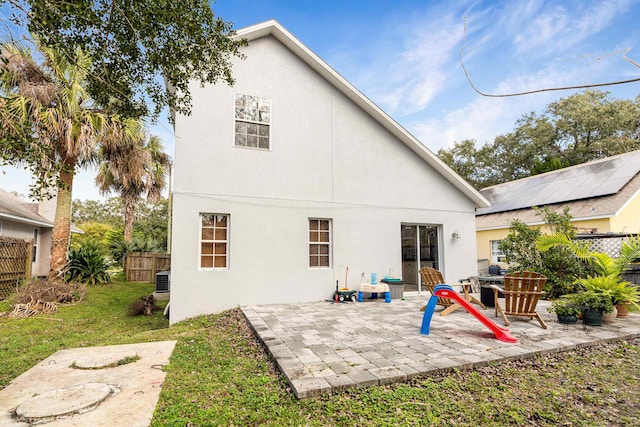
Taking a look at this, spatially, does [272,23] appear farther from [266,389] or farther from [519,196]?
[519,196]

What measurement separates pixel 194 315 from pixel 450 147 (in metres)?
28.3

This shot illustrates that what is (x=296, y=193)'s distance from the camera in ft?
28.9

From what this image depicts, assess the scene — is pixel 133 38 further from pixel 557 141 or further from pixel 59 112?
pixel 557 141

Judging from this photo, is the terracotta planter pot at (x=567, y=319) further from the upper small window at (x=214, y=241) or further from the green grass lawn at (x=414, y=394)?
Answer: the upper small window at (x=214, y=241)

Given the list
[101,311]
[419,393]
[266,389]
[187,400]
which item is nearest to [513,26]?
[419,393]

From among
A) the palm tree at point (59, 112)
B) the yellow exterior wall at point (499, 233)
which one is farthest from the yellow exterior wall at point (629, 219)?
the palm tree at point (59, 112)

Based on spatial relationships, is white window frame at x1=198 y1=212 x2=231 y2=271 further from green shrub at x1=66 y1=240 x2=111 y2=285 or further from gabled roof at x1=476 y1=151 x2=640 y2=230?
→ gabled roof at x1=476 y1=151 x2=640 y2=230

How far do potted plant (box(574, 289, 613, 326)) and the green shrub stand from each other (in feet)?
49.8

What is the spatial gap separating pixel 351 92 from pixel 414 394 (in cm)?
808

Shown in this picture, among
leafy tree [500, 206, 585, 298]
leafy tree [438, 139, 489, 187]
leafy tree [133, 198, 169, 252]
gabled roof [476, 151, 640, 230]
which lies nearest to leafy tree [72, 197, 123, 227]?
leafy tree [133, 198, 169, 252]

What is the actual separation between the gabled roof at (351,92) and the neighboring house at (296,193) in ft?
0.13

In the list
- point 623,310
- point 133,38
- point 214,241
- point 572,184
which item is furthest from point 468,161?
point 133,38

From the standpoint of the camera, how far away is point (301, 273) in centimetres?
862

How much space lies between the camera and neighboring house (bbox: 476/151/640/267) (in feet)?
42.0
